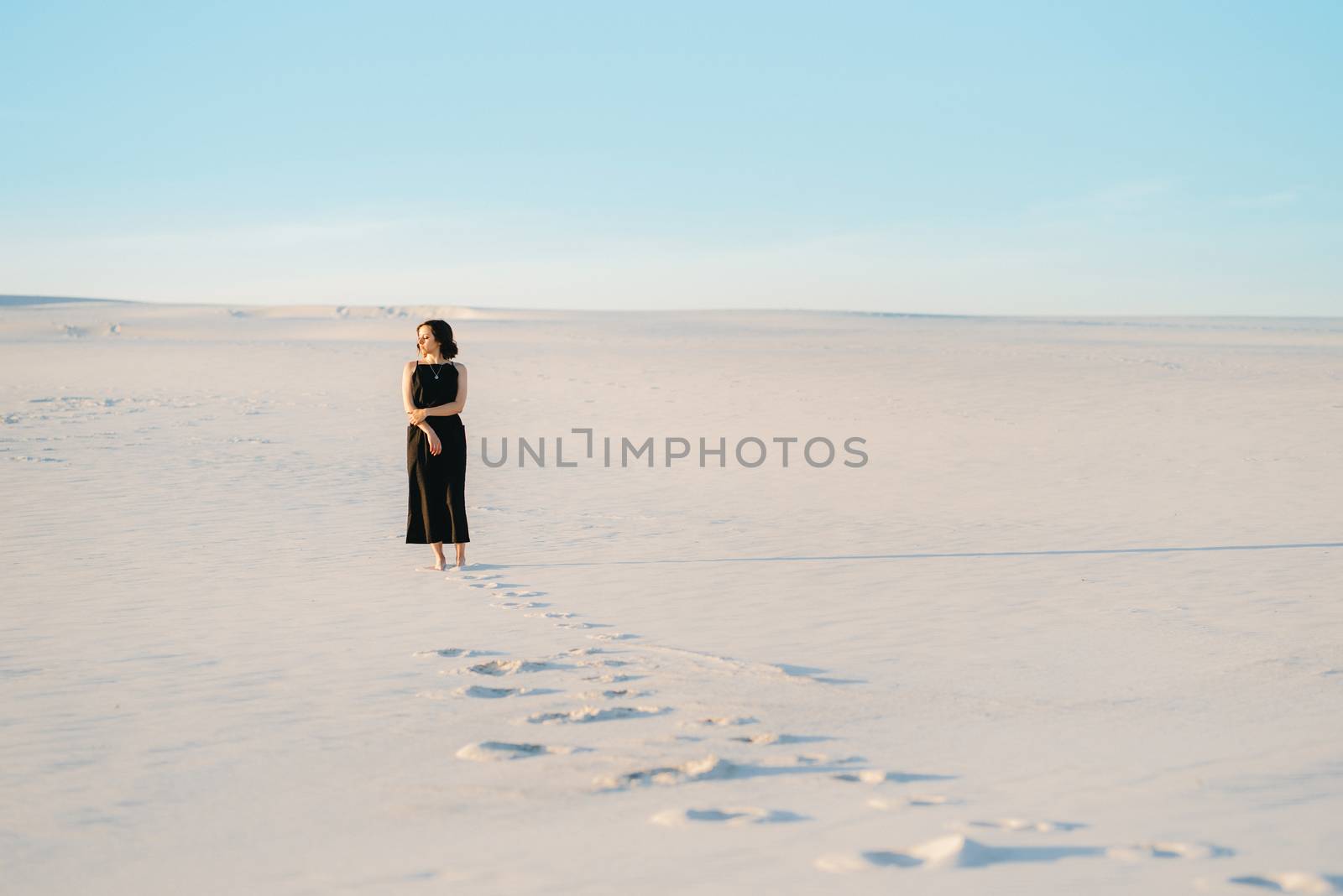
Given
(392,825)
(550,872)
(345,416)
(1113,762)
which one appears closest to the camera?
(550,872)

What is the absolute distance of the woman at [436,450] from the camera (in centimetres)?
838

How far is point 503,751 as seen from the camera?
177 inches

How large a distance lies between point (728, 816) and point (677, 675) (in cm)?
189

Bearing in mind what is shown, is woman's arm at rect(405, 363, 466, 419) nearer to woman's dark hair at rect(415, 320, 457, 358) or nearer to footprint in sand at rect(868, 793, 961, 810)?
woman's dark hair at rect(415, 320, 457, 358)

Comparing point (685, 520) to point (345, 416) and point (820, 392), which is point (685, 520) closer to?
Answer: point (345, 416)

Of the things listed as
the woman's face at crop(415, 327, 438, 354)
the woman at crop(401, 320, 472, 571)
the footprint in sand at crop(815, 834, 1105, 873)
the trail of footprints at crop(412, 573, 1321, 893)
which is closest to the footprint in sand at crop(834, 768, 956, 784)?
the trail of footprints at crop(412, 573, 1321, 893)

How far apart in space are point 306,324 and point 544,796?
57947 millimetres

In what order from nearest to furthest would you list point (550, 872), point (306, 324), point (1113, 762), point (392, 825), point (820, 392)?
point (550, 872)
point (392, 825)
point (1113, 762)
point (820, 392)
point (306, 324)

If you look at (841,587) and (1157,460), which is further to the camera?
(1157,460)

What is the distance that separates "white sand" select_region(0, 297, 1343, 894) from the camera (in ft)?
11.7

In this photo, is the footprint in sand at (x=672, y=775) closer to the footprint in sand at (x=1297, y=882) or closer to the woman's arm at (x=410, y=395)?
the footprint in sand at (x=1297, y=882)

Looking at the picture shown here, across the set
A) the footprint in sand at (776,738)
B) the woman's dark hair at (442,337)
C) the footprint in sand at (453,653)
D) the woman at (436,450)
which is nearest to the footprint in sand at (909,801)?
the footprint in sand at (776,738)

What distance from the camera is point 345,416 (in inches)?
779

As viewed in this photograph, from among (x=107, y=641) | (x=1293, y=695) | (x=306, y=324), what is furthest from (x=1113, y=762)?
(x=306, y=324)
